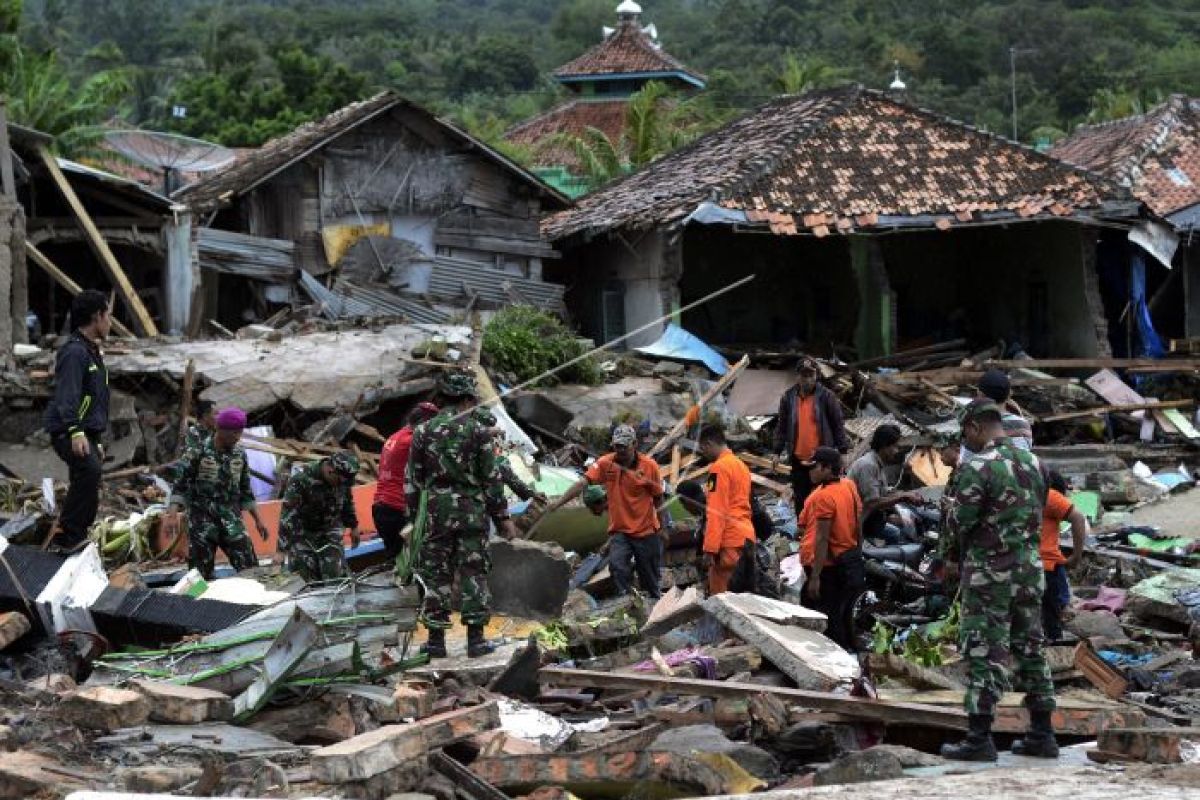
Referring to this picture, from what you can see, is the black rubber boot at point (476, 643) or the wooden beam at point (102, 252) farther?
the wooden beam at point (102, 252)

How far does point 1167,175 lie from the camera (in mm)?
28562

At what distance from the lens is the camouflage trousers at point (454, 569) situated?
34.8ft

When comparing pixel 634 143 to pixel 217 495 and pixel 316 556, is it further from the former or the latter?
pixel 316 556

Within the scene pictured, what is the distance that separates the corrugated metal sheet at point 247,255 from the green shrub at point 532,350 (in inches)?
199

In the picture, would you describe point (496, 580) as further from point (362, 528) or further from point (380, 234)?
point (380, 234)

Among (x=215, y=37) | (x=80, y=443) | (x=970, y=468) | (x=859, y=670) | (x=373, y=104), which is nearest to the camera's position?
(x=970, y=468)

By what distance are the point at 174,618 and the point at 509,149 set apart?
34.0m

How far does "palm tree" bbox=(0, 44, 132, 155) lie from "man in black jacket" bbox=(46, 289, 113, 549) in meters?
26.3

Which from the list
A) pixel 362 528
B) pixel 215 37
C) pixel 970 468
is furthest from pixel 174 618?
pixel 215 37

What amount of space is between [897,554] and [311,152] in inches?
554

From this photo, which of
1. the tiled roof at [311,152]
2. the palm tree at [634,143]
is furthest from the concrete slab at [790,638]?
the palm tree at [634,143]

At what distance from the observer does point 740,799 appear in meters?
7.16

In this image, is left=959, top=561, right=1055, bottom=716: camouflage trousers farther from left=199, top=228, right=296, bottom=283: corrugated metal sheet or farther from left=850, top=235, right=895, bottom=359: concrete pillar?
left=199, top=228, right=296, bottom=283: corrugated metal sheet

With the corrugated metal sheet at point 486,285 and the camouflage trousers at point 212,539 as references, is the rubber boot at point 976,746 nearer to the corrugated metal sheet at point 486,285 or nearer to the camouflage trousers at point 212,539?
the camouflage trousers at point 212,539
